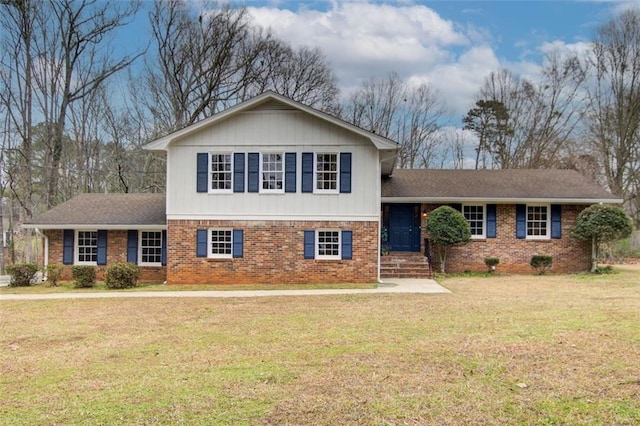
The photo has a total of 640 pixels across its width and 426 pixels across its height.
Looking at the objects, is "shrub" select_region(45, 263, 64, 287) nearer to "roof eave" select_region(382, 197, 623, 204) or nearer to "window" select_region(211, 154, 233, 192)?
"window" select_region(211, 154, 233, 192)

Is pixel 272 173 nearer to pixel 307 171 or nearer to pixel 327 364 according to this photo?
pixel 307 171

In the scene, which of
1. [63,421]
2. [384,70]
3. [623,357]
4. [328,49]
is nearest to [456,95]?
[384,70]

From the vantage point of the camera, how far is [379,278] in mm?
17984

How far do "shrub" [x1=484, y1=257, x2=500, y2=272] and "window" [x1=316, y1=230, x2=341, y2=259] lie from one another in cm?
629

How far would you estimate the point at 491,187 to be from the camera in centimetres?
2133

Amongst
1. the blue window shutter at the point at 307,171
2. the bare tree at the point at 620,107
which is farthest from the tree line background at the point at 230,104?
the blue window shutter at the point at 307,171

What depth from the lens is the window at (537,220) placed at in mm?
20422

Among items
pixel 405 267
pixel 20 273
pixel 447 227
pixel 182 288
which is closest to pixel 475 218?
pixel 447 227

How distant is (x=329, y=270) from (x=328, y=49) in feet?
77.6

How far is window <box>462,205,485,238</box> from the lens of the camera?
20.6 metres

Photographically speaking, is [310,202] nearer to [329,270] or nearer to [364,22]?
[329,270]

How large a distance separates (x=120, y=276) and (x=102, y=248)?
127 inches

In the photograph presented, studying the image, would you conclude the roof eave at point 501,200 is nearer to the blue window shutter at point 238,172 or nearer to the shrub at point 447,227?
the shrub at point 447,227

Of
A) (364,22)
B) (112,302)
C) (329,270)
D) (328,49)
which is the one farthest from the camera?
(328,49)
